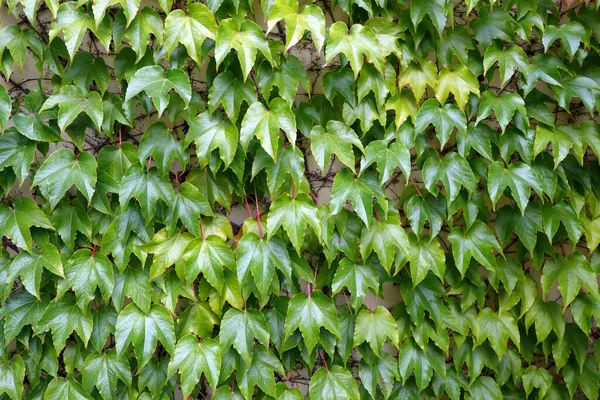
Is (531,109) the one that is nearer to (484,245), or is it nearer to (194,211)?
(484,245)

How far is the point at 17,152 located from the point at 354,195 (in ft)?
3.34

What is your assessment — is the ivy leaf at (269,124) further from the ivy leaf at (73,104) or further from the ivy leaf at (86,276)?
the ivy leaf at (86,276)

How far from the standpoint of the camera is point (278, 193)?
173 centimetres

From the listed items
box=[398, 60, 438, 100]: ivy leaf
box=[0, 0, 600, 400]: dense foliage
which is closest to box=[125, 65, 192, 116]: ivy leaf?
box=[0, 0, 600, 400]: dense foliage

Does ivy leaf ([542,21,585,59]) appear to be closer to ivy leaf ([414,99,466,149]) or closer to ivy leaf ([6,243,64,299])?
ivy leaf ([414,99,466,149])

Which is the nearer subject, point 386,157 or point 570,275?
point 386,157

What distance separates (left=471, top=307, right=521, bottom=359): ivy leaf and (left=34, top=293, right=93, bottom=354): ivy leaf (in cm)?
127

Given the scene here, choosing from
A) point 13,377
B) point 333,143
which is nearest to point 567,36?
point 333,143

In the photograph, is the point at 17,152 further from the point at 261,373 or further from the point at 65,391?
the point at 261,373

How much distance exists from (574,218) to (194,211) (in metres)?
1.21

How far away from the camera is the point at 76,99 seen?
1.60 m

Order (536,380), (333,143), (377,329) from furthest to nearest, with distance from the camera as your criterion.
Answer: (536,380)
(377,329)
(333,143)

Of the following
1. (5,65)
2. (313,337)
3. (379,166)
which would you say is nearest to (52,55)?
(5,65)

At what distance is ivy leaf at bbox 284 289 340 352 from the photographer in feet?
5.53
